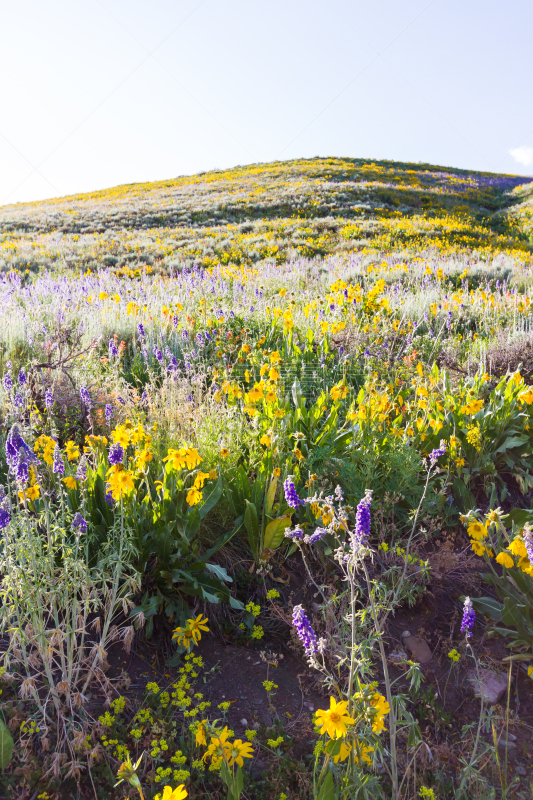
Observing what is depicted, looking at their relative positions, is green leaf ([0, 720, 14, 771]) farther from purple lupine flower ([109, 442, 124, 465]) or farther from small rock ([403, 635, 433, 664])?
small rock ([403, 635, 433, 664])

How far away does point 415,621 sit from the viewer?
2.29 m

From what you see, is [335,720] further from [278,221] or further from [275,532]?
[278,221]

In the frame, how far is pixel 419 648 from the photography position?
7.03 ft

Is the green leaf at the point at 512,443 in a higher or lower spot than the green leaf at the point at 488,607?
higher

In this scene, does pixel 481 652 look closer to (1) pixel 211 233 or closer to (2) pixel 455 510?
(2) pixel 455 510

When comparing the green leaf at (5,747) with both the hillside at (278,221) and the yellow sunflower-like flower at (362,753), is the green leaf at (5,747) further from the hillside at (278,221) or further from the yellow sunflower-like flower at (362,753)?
the hillside at (278,221)

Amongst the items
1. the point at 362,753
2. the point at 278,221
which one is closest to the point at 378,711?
the point at 362,753

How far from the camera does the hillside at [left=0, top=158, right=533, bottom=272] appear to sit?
14.3 m

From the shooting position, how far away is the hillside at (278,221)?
14.3m

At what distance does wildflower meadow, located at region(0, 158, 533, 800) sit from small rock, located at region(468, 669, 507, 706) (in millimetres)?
12

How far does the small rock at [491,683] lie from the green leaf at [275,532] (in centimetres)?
95

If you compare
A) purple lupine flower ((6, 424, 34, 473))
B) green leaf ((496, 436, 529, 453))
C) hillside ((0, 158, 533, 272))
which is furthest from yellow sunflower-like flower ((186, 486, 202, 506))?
hillside ((0, 158, 533, 272))

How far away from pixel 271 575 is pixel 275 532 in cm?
23

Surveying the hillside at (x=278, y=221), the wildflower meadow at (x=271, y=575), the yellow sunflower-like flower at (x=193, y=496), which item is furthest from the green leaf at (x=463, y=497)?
the hillside at (x=278, y=221)
